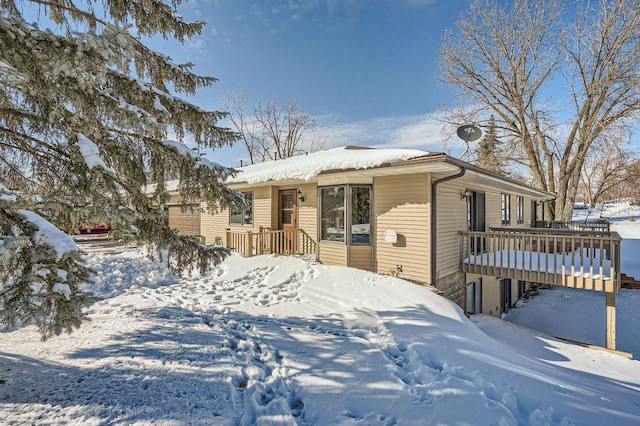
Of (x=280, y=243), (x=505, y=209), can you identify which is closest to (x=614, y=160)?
(x=505, y=209)

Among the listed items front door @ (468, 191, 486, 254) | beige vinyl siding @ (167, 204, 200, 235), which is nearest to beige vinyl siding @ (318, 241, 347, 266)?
front door @ (468, 191, 486, 254)

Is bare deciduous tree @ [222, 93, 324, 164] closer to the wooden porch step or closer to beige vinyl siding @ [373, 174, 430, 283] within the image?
beige vinyl siding @ [373, 174, 430, 283]

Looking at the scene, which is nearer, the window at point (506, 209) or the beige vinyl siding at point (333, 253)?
the beige vinyl siding at point (333, 253)

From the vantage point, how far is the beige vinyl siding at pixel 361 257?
27.2 ft

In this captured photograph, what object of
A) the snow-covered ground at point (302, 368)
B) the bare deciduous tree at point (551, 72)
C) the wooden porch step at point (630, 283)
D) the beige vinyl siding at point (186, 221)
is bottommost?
the wooden porch step at point (630, 283)

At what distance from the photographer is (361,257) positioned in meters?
8.32

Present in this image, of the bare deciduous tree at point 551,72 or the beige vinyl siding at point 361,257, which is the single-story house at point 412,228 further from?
the bare deciduous tree at point 551,72

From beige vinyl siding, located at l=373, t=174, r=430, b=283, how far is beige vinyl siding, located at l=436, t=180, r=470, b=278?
431 mm

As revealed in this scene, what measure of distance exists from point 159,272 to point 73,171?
19.0 ft

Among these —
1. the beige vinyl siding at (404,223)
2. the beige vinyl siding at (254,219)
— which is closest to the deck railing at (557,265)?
the beige vinyl siding at (404,223)

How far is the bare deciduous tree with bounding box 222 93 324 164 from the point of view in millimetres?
30500

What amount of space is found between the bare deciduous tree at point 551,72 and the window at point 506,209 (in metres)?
9.50

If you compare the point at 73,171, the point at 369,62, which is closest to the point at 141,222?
the point at 73,171

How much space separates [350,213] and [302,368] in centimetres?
514
